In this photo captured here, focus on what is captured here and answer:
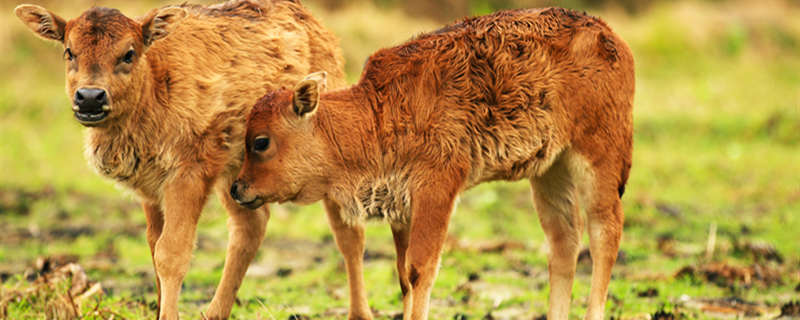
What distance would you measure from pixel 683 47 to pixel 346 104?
675 inches

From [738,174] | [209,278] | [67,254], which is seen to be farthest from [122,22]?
[738,174]

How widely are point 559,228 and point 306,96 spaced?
2.18 meters

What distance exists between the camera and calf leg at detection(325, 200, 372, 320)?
25.2 ft

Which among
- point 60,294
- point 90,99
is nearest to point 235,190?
point 90,99

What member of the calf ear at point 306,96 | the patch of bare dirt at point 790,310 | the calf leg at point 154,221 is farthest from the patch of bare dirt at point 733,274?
the calf leg at point 154,221

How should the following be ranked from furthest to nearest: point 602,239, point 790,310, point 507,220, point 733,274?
point 507,220 → point 733,274 → point 790,310 → point 602,239

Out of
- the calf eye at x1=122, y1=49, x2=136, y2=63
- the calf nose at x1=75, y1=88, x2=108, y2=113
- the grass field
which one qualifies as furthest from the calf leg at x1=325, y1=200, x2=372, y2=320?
the calf nose at x1=75, y1=88, x2=108, y2=113

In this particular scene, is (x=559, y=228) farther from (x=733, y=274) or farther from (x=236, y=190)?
(x=733, y=274)

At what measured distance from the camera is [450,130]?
6.30m

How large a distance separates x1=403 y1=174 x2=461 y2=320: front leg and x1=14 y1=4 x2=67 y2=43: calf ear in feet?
8.84

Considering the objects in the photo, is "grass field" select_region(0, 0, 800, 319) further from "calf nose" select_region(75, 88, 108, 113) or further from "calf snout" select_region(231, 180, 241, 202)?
"calf snout" select_region(231, 180, 241, 202)

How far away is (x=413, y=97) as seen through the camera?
21.0ft

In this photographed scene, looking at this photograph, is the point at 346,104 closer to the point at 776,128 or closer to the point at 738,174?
the point at 738,174

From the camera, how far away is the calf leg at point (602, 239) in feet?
21.7
